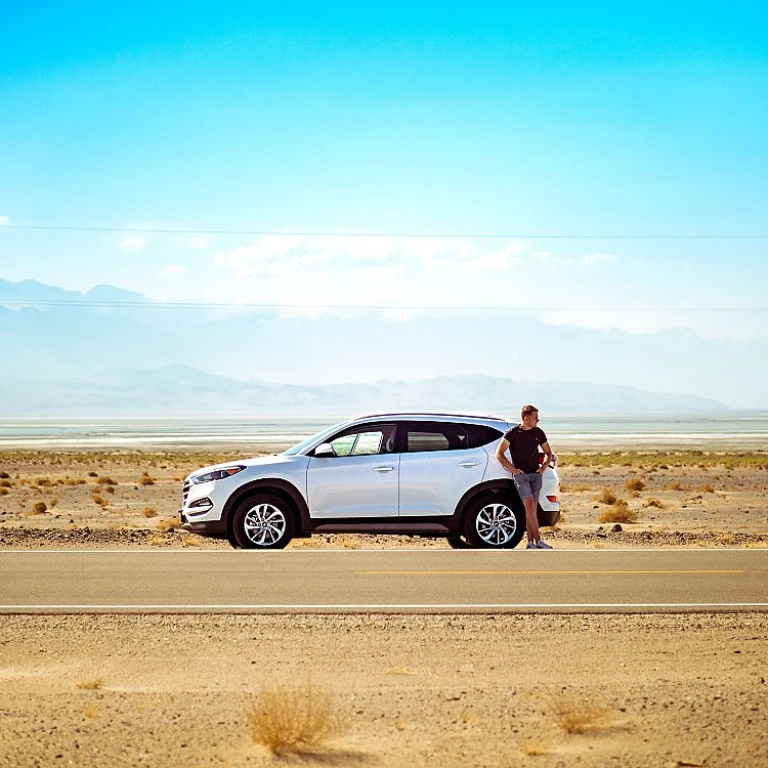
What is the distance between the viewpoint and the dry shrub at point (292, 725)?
7.04 m

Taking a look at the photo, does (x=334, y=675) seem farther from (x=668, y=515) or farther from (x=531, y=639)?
(x=668, y=515)

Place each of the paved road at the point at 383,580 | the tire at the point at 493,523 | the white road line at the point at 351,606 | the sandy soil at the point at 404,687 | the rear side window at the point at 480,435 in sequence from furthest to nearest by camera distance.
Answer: the rear side window at the point at 480,435 → the tire at the point at 493,523 → the paved road at the point at 383,580 → the white road line at the point at 351,606 → the sandy soil at the point at 404,687

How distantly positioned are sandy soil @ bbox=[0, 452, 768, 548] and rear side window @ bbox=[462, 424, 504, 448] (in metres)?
3.69

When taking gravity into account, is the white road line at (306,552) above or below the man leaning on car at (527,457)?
below

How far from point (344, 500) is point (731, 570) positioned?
17.7 feet

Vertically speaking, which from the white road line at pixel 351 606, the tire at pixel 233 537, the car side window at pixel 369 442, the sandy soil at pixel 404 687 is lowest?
the sandy soil at pixel 404 687

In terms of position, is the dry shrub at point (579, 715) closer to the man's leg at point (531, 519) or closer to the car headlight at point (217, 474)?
the man's leg at point (531, 519)

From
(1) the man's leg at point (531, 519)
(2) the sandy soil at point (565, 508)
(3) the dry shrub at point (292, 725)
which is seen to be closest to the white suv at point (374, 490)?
(1) the man's leg at point (531, 519)

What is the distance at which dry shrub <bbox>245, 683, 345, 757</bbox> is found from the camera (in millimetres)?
7043

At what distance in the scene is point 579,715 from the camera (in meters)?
7.42

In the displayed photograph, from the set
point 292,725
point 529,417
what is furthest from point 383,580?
point 292,725

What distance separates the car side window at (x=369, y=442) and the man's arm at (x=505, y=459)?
1.59 m

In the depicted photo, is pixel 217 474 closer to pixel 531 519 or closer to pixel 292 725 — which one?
pixel 531 519

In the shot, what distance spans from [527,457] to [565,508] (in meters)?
15.3
